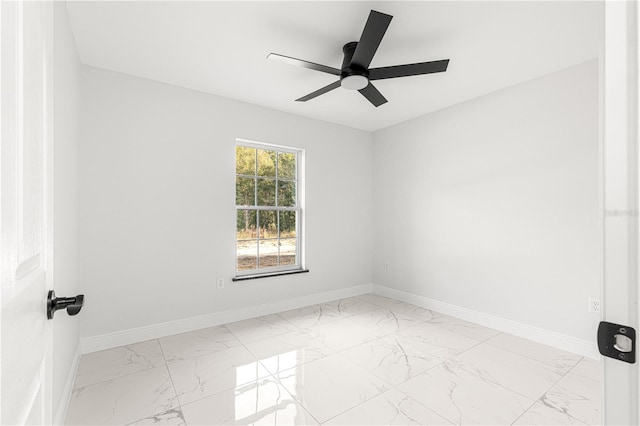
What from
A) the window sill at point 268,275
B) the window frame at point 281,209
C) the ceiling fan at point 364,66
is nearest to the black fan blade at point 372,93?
the ceiling fan at point 364,66

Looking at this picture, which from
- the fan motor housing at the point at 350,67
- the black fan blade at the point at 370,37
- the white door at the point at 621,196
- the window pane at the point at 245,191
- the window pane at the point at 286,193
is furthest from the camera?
the window pane at the point at 286,193

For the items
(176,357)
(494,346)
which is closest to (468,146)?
(494,346)

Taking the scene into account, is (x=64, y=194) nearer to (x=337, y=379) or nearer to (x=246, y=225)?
(x=246, y=225)

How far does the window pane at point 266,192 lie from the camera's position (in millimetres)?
3947

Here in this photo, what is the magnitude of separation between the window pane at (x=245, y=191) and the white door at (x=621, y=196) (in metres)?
3.52

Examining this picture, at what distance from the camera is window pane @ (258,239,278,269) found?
3.94m

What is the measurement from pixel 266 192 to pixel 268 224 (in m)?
0.42

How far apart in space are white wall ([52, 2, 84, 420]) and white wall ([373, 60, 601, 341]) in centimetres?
374

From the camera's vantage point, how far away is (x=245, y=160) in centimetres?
385

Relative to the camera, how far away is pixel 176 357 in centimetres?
267

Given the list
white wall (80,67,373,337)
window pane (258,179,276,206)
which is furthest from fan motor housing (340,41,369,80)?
window pane (258,179,276,206)

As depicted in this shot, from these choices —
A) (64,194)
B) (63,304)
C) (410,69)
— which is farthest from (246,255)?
(63,304)

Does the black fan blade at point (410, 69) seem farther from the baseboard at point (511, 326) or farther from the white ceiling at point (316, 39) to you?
the baseboard at point (511, 326)

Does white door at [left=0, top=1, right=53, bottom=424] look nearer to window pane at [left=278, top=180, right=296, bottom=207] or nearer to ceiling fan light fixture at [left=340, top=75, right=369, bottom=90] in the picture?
ceiling fan light fixture at [left=340, top=75, right=369, bottom=90]
